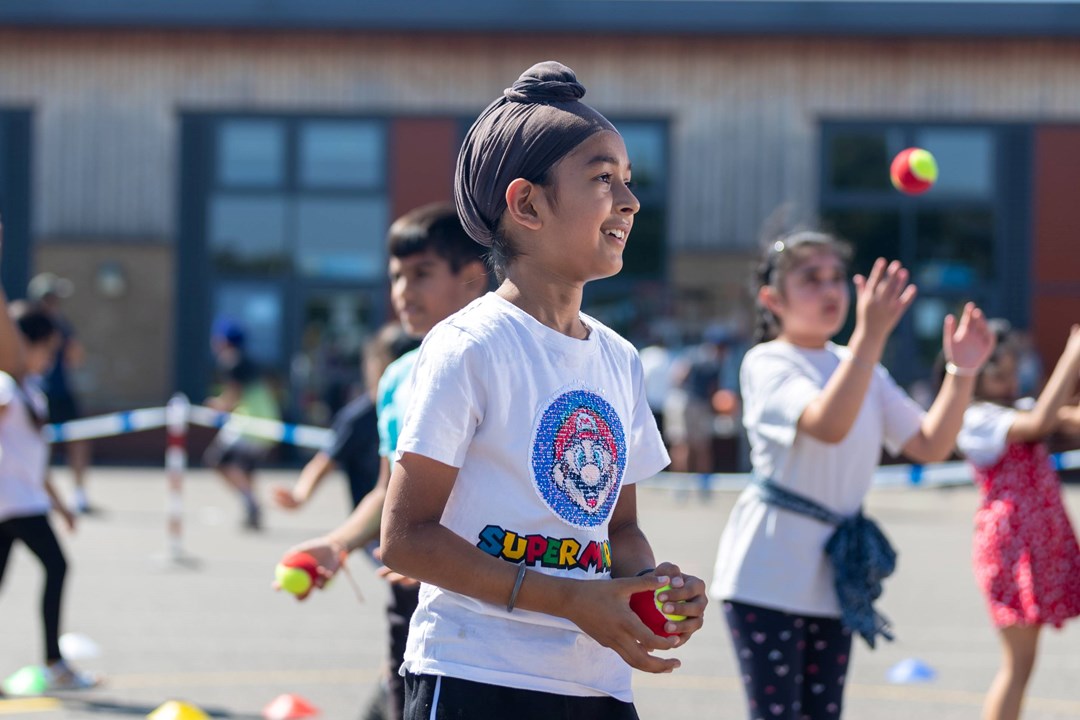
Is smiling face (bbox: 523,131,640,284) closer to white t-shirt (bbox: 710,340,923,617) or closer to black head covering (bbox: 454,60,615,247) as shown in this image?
black head covering (bbox: 454,60,615,247)

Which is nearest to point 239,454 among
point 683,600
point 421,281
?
point 421,281

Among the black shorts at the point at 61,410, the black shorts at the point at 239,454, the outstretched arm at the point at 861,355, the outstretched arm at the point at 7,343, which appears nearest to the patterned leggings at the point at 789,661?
the outstretched arm at the point at 861,355

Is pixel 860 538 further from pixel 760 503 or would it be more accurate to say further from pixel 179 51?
pixel 179 51

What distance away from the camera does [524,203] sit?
2.78 metres

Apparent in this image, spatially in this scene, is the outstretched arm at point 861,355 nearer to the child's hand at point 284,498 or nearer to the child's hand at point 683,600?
the child's hand at point 683,600

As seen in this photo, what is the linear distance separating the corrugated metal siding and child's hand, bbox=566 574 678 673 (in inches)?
853

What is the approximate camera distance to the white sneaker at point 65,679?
6.97 meters

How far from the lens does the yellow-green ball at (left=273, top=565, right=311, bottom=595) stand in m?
3.71

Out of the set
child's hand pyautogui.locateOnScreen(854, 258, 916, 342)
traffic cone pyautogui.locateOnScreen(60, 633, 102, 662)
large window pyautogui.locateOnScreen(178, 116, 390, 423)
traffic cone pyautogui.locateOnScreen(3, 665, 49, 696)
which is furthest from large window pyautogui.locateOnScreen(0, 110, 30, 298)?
child's hand pyautogui.locateOnScreen(854, 258, 916, 342)

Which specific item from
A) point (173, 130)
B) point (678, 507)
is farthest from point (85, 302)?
point (678, 507)

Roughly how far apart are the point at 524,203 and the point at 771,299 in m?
2.12

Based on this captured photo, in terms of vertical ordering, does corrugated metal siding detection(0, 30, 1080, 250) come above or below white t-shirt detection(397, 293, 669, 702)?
above

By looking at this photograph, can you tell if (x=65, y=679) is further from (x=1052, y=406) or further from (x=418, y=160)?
(x=418, y=160)

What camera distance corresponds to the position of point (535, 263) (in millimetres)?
2814
